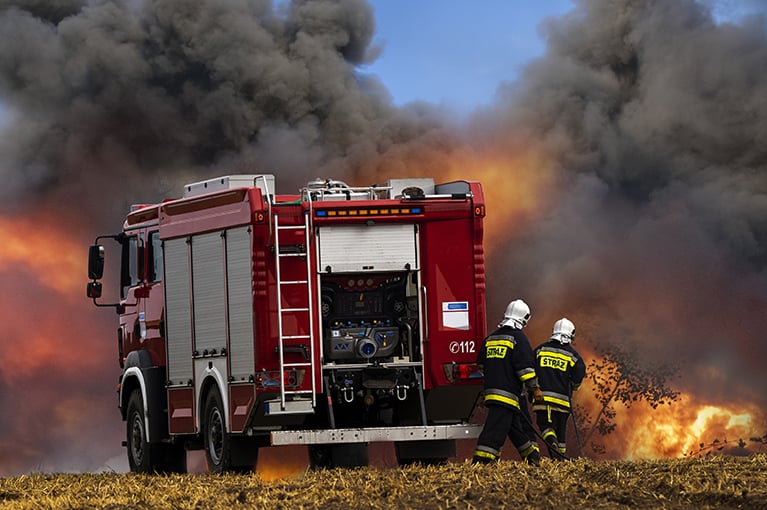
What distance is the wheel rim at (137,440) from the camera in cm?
1848

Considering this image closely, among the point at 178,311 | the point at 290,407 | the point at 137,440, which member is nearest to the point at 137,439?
the point at 137,440

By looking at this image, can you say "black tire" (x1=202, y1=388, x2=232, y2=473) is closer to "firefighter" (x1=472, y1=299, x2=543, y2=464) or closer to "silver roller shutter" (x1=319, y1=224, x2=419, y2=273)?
"silver roller shutter" (x1=319, y1=224, x2=419, y2=273)

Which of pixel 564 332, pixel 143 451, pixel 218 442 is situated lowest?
pixel 143 451

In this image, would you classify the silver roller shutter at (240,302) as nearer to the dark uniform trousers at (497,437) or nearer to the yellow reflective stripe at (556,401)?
the dark uniform trousers at (497,437)

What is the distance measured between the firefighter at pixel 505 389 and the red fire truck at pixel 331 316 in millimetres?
362

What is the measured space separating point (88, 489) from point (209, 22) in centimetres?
2144

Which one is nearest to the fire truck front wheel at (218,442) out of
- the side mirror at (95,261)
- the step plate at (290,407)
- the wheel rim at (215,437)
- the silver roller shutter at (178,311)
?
the wheel rim at (215,437)

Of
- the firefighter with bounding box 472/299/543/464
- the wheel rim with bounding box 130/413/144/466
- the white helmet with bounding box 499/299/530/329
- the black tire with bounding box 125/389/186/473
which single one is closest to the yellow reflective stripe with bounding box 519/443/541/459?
the firefighter with bounding box 472/299/543/464

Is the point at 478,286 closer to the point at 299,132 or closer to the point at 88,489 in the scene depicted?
the point at 88,489

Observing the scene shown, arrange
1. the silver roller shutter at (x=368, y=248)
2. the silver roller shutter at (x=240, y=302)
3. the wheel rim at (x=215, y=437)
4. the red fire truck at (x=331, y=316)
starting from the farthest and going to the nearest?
the wheel rim at (x=215, y=437) → the silver roller shutter at (x=368, y=248) → the silver roller shutter at (x=240, y=302) → the red fire truck at (x=331, y=316)

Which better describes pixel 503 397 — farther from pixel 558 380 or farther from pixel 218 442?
pixel 218 442

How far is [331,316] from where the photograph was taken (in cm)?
1612

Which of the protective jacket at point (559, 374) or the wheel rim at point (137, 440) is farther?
the wheel rim at point (137, 440)

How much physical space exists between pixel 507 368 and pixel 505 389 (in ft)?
0.77
